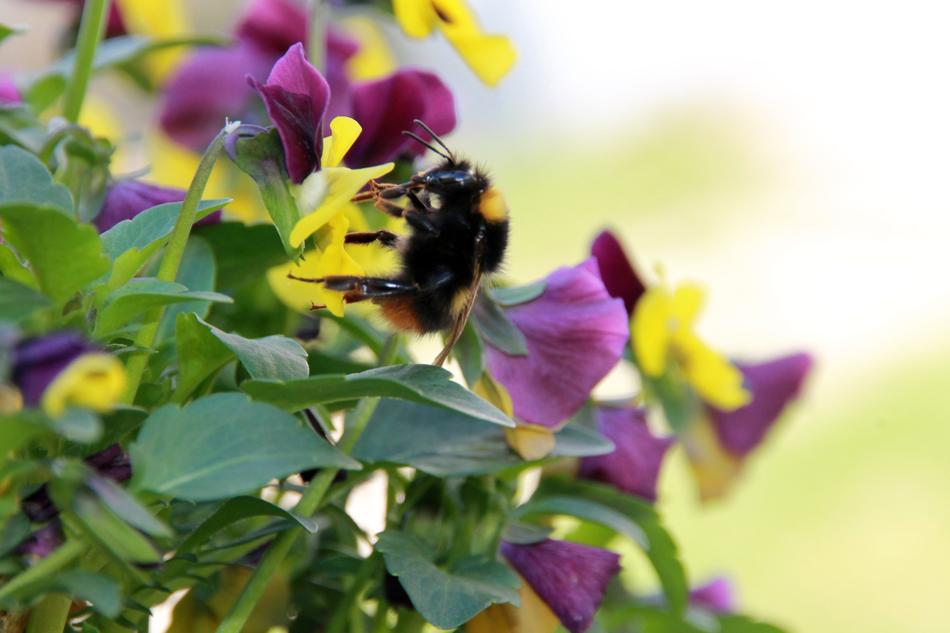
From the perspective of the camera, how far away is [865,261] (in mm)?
3369

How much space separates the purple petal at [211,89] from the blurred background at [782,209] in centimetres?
10

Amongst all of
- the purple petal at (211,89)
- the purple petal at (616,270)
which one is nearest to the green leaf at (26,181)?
the purple petal at (616,270)

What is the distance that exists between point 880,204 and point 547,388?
11.6 feet

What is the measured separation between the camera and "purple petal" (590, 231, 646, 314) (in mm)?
557

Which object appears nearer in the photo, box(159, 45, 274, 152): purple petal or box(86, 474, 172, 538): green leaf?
box(86, 474, 172, 538): green leaf

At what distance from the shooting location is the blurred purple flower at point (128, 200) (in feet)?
1.54

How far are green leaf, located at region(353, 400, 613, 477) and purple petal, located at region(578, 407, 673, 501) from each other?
3.0 inches

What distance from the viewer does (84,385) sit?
295 millimetres

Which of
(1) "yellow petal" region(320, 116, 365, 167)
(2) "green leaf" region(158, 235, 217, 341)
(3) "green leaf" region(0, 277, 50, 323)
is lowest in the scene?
(2) "green leaf" region(158, 235, 217, 341)

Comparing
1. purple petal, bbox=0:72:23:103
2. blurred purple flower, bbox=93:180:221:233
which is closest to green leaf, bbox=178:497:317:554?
blurred purple flower, bbox=93:180:221:233

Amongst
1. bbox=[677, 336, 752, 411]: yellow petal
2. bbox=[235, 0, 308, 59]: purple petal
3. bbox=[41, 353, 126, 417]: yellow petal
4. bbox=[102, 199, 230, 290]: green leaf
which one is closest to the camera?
bbox=[41, 353, 126, 417]: yellow petal

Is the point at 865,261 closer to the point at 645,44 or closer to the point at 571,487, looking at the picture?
the point at 645,44

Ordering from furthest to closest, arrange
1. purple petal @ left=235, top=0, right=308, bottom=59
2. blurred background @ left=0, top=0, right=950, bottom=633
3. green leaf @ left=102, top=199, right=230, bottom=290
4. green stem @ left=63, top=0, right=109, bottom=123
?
blurred background @ left=0, top=0, right=950, bottom=633 < purple petal @ left=235, top=0, right=308, bottom=59 < green stem @ left=63, top=0, right=109, bottom=123 < green leaf @ left=102, top=199, right=230, bottom=290

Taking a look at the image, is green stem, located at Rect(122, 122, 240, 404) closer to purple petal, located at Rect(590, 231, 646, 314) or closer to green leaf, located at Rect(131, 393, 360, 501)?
green leaf, located at Rect(131, 393, 360, 501)
